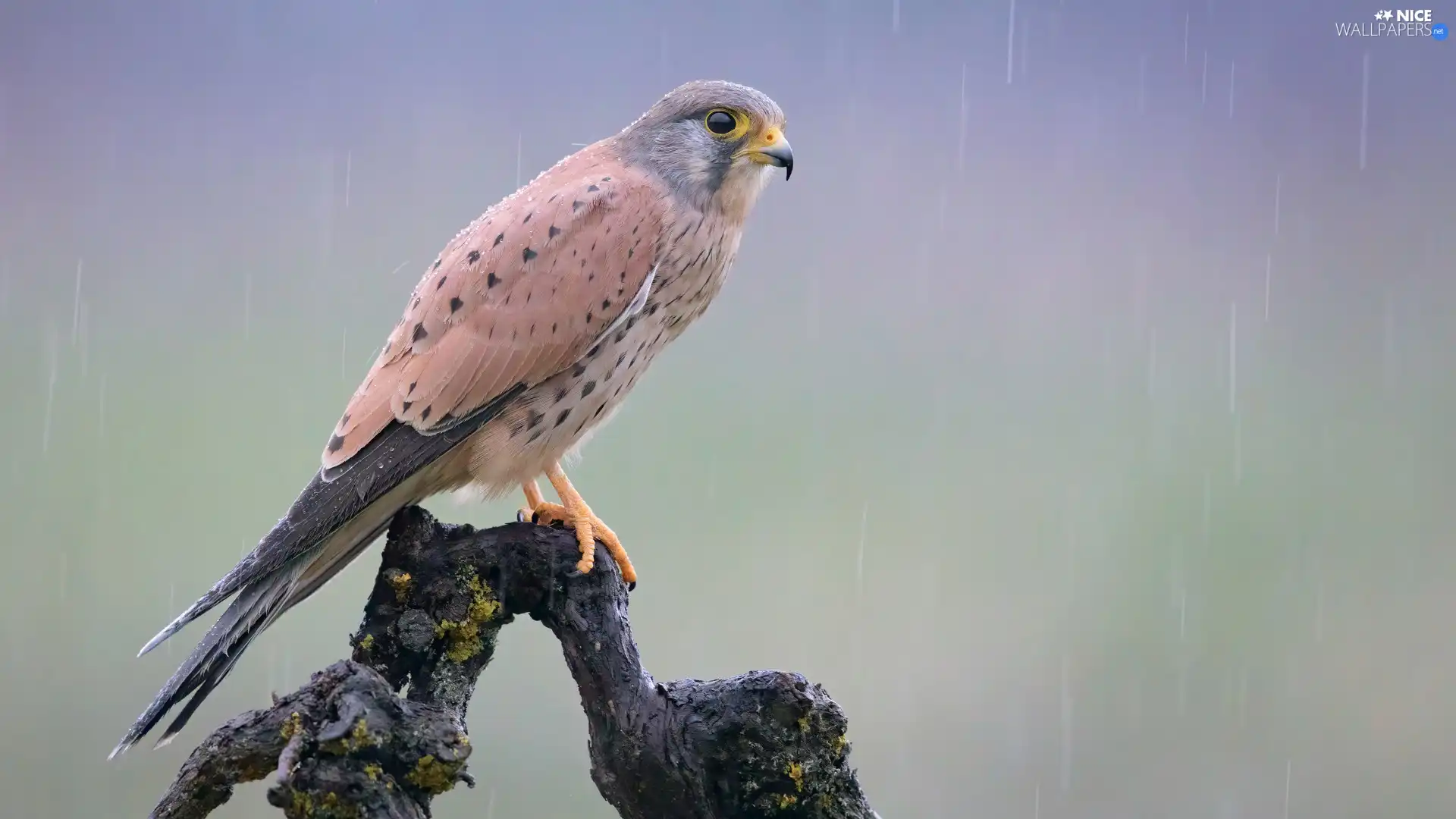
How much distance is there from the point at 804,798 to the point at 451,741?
1.85ft

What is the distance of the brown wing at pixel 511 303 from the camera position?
2008 mm

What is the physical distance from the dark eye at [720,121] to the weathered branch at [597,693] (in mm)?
842

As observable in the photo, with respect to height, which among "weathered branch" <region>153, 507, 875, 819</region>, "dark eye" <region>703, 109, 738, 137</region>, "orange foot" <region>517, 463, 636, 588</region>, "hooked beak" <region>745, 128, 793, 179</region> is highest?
"dark eye" <region>703, 109, 738, 137</region>

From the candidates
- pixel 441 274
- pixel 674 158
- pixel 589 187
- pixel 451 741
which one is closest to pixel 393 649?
pixel 451 741

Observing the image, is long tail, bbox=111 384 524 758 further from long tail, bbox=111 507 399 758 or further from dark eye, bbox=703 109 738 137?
dark eye, bbox=703 109 738 137

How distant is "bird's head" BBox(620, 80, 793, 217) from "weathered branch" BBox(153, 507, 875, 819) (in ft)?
2.44

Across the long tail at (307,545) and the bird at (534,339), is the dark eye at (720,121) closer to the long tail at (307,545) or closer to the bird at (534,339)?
the bird at (534,339)

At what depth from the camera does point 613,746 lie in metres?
1.84

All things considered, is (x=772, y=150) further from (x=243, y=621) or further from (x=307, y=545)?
(x=243, y=621)

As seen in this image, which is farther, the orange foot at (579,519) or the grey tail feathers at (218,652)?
the orange foot at (579,519)

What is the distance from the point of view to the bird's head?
2.23m

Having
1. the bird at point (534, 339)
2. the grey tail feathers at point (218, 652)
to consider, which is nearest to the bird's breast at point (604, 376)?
the bird at point (534, 339)

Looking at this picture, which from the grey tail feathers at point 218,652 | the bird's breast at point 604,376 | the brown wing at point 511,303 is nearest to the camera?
the grey tail feathers at point 218,652

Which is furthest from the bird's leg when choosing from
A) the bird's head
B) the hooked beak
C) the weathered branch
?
the hooked beak
